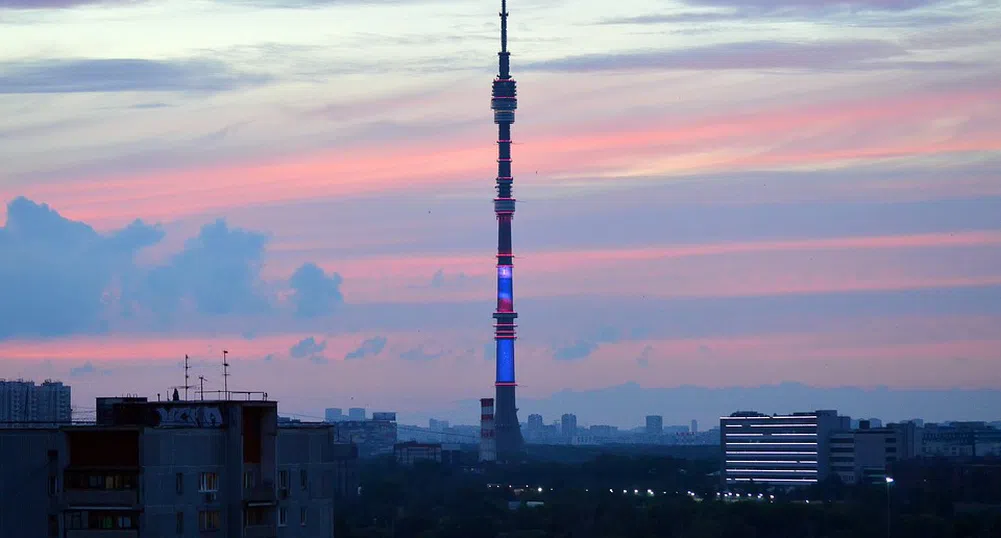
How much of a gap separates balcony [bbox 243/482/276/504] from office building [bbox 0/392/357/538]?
0.07 feet

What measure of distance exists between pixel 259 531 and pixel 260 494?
0.83 m

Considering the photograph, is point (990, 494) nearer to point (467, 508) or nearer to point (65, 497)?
point (467, 508)

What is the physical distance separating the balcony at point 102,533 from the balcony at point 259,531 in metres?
2.47

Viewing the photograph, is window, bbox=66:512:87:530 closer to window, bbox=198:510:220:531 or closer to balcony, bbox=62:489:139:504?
balcony, bbox=62:489:139:504

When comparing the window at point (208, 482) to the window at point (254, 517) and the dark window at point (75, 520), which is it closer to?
the window at point (254, 517)

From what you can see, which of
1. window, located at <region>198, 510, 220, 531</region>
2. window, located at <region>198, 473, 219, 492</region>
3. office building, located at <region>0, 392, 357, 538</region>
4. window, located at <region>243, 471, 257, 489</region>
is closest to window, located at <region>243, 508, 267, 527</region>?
office building, located at <region>0, 392, 357, 538</region>

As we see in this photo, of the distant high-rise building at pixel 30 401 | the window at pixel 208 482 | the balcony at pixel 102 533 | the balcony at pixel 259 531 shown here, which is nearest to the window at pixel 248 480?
the window at pixel 208 482

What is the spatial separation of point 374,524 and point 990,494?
77530 millimetres

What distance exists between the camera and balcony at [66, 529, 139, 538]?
39188 mm

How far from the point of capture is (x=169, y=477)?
1556 inches

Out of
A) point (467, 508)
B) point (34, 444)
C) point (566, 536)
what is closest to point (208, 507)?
point (34, 444)

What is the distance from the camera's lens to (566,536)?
133m

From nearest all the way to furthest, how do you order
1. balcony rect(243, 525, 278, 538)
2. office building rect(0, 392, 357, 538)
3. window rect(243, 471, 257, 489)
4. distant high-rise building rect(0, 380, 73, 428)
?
office building rect(0, 392, 357, 538) < balcony rect(243, 525, 278, 538) < window rect(243, 471, 257, 489) < distant high-rise building rect(0, 380, 73, 428)

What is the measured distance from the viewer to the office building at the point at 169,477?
39.4m
